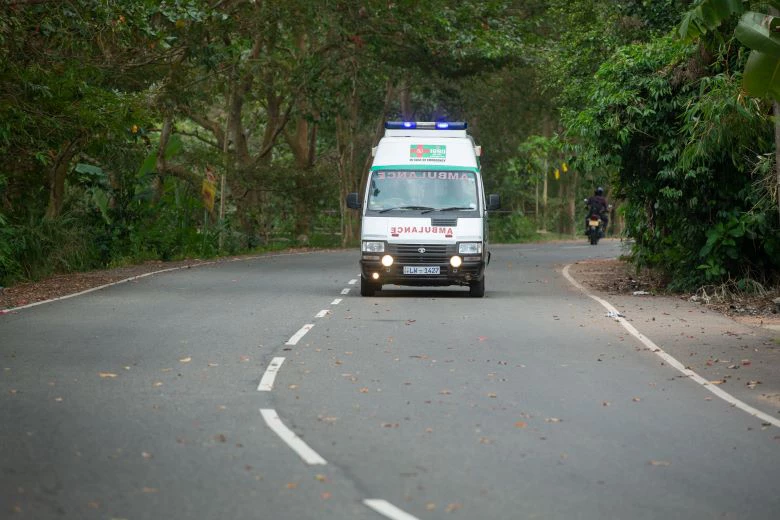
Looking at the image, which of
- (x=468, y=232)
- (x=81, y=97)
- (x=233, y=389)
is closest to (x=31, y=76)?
(x=81, y=97)

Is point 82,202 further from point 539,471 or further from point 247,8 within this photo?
point 539,471

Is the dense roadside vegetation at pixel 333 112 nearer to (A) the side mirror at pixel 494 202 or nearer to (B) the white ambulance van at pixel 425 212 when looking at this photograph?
(A) the side mirror at pixel 494 202

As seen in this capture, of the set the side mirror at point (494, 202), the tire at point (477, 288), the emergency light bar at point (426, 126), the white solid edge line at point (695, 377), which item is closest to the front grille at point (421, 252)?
the tire at point (477, 288)

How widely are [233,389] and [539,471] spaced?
13.0 feet

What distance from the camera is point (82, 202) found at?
108ft

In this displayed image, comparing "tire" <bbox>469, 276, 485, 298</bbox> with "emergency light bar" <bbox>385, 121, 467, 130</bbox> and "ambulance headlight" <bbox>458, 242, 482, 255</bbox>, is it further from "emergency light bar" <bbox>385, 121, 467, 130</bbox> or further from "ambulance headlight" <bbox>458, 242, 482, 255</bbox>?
"emergency light bar" <bbox>385, 121, 467, 130</bbox>

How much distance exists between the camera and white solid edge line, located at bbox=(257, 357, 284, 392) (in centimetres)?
1152

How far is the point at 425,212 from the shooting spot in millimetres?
22484

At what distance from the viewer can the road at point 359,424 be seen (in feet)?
24.1

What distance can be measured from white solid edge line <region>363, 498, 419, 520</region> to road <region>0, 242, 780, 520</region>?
0.07 ft

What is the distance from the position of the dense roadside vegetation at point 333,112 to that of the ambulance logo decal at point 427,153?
2.55m

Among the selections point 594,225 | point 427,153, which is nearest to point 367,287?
point 427,153

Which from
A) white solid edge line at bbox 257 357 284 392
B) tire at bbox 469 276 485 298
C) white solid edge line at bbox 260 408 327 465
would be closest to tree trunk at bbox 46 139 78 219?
tire at bbox 469 276 485 298

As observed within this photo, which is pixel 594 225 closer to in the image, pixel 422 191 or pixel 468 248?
pixel 422 191
